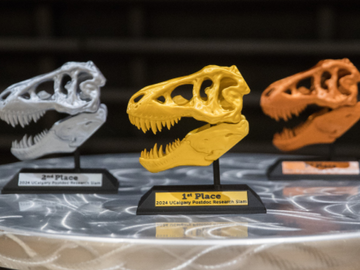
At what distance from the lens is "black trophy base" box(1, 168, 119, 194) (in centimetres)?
144

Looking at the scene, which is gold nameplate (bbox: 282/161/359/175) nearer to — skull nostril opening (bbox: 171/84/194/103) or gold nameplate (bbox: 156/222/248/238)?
gold nameplate (bbox: 156/222/248/238)

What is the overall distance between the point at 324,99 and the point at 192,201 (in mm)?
768

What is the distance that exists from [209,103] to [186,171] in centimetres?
72

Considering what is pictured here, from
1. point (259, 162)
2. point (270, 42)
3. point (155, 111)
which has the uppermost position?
point (270, 42)

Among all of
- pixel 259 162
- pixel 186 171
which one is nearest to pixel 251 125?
pixel 259 162

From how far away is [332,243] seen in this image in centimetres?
90

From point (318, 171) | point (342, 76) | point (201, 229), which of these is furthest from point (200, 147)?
point (342, 76)

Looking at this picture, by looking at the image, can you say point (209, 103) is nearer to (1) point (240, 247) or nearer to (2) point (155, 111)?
(2) point (155, 111)

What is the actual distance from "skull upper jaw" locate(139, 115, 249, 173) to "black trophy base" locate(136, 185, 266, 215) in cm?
9

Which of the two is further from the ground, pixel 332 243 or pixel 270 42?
pixel 270 42

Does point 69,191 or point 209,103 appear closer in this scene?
point 209,103

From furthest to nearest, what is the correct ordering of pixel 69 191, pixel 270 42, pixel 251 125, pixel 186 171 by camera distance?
pixel 251 125
pixel 270 42
pixel 186 171
pixel 69 191

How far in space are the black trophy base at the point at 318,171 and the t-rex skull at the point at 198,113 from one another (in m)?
0.53

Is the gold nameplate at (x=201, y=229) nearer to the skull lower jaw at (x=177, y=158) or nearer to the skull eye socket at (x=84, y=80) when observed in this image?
the skull lower jaw at (x=177, y=158)
